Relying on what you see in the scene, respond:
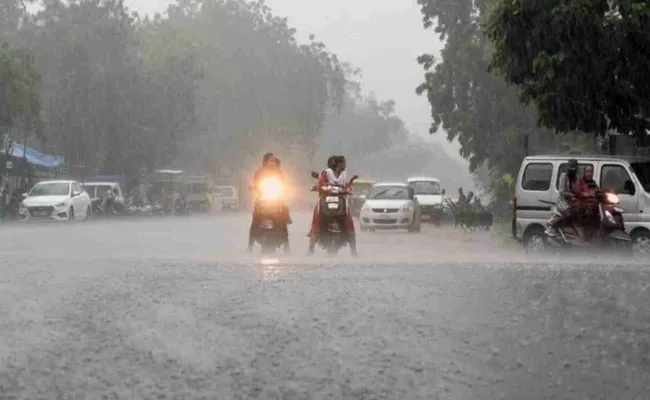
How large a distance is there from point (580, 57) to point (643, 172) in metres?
2.13

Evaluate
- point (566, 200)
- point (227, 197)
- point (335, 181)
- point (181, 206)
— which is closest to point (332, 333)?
point (335, 181)

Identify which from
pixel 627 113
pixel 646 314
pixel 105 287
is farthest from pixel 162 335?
pixel 627 113

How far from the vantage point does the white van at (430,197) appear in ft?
130

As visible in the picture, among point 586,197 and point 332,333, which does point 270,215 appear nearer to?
point 586,197

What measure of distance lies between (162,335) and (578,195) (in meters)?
10.0

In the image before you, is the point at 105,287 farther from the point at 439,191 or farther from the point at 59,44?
the point at 59,44

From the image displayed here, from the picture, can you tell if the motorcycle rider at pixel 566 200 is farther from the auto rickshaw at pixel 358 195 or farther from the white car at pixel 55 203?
the auto rickshaw at pixel 358 195

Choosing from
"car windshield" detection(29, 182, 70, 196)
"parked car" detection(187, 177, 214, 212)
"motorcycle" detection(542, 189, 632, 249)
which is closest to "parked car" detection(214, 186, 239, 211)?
"parked car" detection(187, 177, 214, 212)

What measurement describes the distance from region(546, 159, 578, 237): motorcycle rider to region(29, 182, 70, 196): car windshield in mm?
21448

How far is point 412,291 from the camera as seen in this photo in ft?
28.4

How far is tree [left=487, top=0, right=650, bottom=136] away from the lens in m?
17.8

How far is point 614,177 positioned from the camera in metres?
17.6

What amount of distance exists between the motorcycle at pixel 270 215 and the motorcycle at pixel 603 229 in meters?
4.17

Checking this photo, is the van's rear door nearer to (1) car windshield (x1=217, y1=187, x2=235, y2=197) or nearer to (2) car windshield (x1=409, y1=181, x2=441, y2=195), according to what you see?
(2) car windshield (x1=409, y1=181, x2=441, y2=195)
